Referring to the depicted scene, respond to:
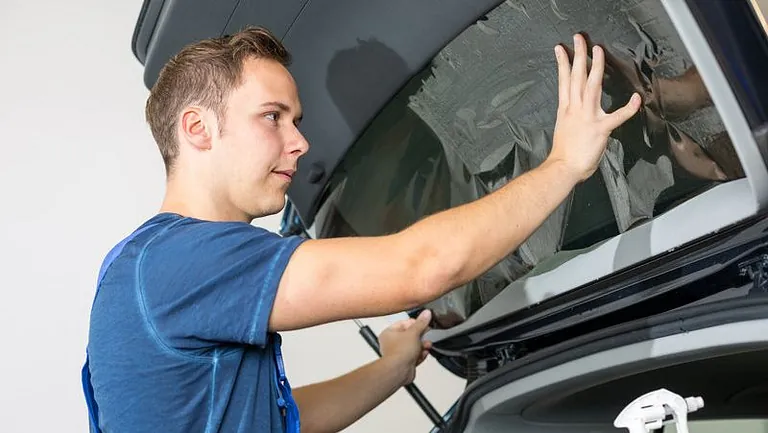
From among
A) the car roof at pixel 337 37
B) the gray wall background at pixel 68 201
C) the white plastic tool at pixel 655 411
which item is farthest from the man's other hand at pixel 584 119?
the gray wall background at pixel 68 201

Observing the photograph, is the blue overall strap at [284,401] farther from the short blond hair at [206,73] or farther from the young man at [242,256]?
the short blond hair at [206,73]

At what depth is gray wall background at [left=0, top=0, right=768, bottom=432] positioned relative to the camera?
9.39 feet

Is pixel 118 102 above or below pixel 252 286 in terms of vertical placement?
above

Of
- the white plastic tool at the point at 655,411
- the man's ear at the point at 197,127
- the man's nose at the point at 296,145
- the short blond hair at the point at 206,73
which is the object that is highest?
the short blond hair at the point at 206,73

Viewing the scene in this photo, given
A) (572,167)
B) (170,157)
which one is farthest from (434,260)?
(170,157)

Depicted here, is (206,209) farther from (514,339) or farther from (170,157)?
(514,339)

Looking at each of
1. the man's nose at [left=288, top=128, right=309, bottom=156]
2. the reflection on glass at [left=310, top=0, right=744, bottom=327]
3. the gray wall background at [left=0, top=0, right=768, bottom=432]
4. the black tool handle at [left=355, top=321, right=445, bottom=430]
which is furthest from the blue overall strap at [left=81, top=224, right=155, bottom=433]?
the gray wall background at [left=0, top=0, right=768, bottom=432]

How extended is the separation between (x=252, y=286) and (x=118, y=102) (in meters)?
2.25

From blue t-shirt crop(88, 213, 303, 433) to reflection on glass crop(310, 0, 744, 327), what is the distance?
353 millimetres

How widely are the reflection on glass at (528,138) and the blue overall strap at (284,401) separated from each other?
42cm

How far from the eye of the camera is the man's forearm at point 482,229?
3.46 ft

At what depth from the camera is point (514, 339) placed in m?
1.54

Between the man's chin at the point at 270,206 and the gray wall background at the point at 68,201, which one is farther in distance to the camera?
the gray wall background at the point at 68,201

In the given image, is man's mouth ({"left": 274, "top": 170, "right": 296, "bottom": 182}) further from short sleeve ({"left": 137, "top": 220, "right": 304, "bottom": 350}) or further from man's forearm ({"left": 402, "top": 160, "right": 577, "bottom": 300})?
man's forearm ({"left": 402, "top": 160, "right": 577, "bottom": 300})
